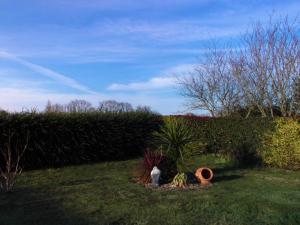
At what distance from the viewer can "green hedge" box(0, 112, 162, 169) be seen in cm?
1223

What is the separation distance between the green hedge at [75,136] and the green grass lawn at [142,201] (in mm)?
1685

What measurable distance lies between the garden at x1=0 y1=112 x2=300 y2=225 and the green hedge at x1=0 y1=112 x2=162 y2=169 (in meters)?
0.03

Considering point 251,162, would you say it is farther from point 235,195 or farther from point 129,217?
point 129,217

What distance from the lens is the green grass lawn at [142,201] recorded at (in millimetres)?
6105

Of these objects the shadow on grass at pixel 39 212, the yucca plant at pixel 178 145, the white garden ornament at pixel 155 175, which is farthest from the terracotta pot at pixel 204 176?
the shadow on grass at pixel 39 212

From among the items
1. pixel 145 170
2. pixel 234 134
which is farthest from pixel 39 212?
pixel 234 134

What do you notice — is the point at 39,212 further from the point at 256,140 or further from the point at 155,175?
the point at 256,140

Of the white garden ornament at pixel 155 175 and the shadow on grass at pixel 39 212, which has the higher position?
the white garden ornament at pixel 155 175

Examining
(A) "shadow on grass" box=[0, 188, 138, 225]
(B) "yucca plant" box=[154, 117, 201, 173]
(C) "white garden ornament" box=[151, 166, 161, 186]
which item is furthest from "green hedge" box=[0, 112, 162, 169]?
(C) "white garden ornament" box=[151, 166, 161, 186]

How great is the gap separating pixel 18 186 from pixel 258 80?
12254 mm

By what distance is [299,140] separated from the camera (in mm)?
11773

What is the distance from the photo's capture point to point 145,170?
9.61m

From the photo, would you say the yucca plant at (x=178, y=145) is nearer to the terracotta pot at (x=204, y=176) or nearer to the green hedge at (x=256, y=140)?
the terracotta pot at (x=204, y=176)

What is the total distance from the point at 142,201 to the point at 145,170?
7.35ft
